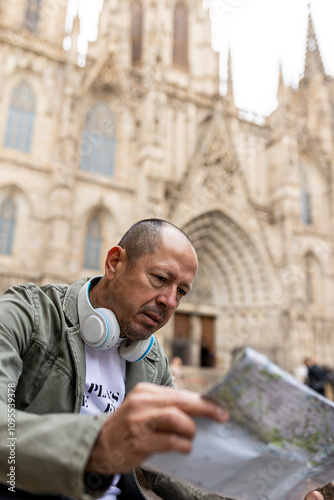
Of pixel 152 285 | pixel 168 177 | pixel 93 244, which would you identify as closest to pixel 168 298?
pixel 152 285

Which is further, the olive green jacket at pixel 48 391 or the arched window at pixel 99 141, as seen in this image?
the arched window at pixel 99 141

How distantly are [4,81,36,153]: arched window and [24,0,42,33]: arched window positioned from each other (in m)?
3.15

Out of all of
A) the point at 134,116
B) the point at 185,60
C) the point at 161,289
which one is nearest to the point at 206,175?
the point at 134,116

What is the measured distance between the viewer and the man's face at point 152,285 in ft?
4.67

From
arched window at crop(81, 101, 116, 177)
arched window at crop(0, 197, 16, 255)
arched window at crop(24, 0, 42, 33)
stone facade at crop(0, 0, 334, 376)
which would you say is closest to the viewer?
arched window at crop(0, 197, 16, 255)

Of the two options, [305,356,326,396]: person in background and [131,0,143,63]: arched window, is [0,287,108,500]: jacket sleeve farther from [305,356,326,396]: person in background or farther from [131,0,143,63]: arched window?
[131,0,143,63]: arched window

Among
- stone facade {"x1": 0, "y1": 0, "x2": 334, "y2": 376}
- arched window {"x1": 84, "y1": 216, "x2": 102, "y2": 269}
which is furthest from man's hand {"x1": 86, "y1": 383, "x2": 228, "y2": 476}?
arched window {"x1": 84, "y1": 216, "x2": 102, "y2": 269}

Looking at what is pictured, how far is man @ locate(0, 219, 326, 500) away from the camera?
2.77 feet

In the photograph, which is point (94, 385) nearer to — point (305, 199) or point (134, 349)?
point (134, 349)

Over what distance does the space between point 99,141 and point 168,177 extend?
3043 millimetres

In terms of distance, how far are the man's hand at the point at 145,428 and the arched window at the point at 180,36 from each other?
21.6 meters

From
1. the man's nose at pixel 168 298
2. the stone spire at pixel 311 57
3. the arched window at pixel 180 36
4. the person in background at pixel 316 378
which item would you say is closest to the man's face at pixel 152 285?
the man's nose at pixel 168 298

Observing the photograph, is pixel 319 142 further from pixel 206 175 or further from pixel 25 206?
pixel 25 206

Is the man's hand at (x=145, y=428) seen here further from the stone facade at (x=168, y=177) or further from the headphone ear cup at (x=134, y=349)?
the stone facade at (x=168, y=177)
